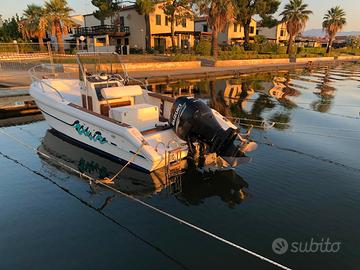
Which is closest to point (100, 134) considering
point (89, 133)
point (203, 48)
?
point (89, 133)

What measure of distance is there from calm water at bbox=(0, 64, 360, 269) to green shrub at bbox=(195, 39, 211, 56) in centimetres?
3269

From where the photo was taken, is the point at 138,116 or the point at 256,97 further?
the point at 256,97

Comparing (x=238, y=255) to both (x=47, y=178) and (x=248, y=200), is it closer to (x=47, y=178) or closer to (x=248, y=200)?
(x=248, y=200)

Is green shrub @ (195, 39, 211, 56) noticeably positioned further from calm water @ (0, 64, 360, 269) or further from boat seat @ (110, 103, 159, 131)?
boat seat @ (110, 103, 159, 131)

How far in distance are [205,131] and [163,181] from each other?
178 cm

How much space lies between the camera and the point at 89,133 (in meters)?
8.99

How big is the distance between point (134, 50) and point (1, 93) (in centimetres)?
2634

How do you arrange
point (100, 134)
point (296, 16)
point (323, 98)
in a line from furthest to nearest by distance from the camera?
1. point (296, 16)
2. point (323, 98)
3. point (100, 134)

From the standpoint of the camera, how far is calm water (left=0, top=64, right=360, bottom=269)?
5102 millimetres

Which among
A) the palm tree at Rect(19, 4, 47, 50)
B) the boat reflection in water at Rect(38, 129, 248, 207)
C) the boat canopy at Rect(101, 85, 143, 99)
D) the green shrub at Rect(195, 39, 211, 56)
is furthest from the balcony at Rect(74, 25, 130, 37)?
the boat reflection in water at Rect(38, 129, 248, 207)

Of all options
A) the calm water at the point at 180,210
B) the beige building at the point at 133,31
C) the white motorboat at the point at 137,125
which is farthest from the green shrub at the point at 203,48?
the calm water at the point at 180,210

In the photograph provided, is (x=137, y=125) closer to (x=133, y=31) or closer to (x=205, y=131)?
(x=205, y=131)

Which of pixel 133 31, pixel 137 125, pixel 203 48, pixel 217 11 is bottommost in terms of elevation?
pixel 137 125

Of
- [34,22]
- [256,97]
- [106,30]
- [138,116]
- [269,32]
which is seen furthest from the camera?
[269,32]
